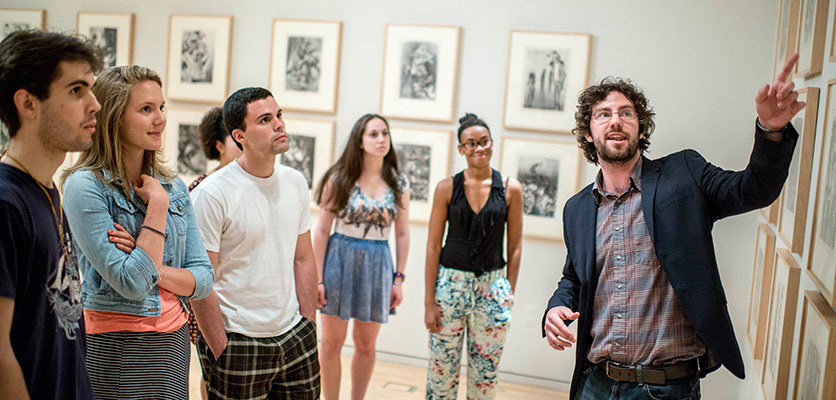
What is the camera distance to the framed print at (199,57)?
18.3 ft

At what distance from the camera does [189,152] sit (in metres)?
5.77

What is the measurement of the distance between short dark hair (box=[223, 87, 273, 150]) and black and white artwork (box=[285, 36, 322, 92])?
8.69 ft

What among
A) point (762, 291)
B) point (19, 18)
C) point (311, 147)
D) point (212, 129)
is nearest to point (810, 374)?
point (762, 291)

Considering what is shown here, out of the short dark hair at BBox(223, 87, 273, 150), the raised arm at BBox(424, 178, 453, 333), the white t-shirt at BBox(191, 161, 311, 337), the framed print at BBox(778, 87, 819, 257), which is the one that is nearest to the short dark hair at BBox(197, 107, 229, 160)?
the short dark hair at BBox(223, 87, 273, 150)

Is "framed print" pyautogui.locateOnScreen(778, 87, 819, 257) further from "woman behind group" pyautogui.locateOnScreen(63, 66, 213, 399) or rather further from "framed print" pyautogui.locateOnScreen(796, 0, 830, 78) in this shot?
"woman behind group" pyautogui.locateOnScreen(63, 66, 213, 399)

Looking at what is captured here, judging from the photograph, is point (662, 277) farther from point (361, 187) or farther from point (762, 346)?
point (361, 187)

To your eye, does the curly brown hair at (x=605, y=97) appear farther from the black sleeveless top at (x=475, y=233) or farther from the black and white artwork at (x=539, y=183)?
the black and white artwork at (x=539, y=183)

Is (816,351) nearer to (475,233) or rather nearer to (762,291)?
(762,291)

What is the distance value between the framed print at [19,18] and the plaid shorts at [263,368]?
4729 mm

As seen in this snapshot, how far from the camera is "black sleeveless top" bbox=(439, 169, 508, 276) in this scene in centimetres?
370

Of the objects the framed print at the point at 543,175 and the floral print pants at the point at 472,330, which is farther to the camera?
the framed print at the point at 543,175

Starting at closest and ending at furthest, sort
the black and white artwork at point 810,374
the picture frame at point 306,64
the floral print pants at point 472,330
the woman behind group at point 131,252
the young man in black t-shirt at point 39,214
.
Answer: the young man in black t-shirt at point 39,214 → the black and white artwork at point 810,374 → the woman behind group at point 131,252 → the floral print pants at point 472,330 → the picture frame at point 306,64

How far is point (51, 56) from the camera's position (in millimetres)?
1593

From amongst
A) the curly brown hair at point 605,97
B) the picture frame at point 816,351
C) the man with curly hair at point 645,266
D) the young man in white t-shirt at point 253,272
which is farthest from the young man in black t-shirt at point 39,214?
the picture frame at point 816,351
